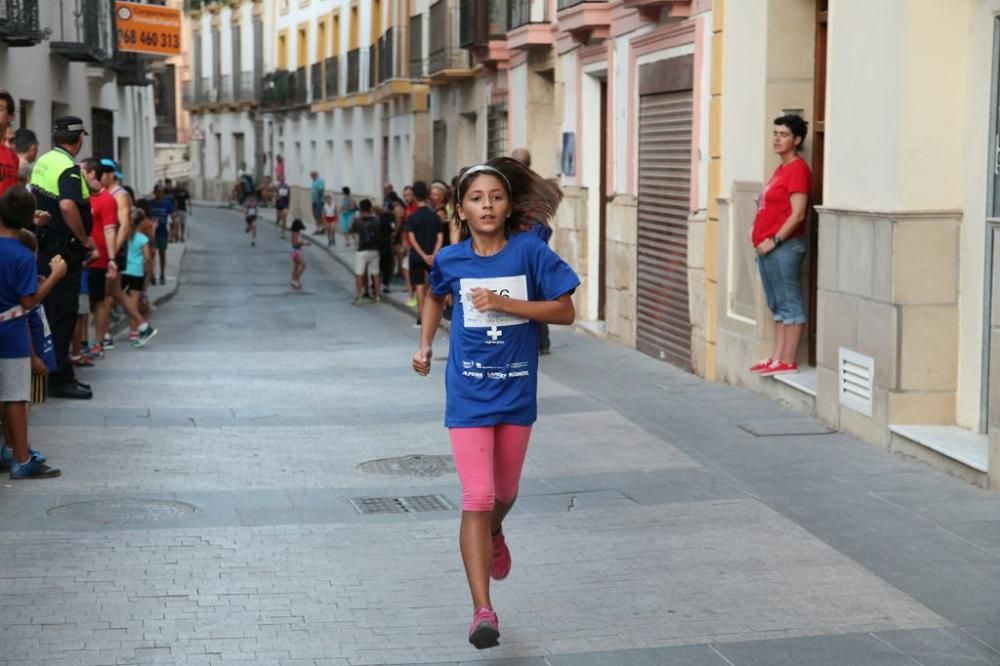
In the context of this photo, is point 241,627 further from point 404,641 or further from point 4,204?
point 4,204

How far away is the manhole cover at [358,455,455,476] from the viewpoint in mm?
9383

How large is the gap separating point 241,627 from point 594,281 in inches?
512

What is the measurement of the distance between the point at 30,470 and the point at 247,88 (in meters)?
53.4

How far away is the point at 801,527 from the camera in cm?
762

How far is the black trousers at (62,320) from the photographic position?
1233 centimetres

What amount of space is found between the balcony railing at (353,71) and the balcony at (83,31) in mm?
15686

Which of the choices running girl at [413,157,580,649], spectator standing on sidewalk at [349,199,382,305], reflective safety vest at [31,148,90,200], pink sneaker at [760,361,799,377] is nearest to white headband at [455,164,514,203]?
running girl at [413,157,580,649]

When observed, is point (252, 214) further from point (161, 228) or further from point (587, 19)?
point (587, 19)

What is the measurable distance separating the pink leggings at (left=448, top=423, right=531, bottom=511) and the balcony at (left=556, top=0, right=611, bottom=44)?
39.8 ft

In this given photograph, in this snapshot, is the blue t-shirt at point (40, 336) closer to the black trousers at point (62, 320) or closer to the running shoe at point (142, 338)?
the black trousers at point (62, 320)

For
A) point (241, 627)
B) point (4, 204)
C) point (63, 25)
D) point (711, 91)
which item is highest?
point (63, 25)

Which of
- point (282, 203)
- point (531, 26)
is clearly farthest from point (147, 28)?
point (282, 203)

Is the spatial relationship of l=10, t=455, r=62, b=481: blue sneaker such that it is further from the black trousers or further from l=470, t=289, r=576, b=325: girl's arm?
l=470, t=289, r=576, b=325: girl's arm

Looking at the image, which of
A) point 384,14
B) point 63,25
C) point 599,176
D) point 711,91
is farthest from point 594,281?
point 384,14
